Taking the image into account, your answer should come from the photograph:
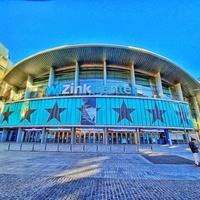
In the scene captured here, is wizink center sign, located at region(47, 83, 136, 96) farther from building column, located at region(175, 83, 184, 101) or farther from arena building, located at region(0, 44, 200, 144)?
building column, located at region(175, 83, 184, 101)

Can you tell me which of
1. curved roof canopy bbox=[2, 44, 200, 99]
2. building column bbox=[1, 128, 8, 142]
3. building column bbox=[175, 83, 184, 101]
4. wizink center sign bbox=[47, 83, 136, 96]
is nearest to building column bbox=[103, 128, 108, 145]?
wizink center sign bbox=[47, 83, 136, 96]

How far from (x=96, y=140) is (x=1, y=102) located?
35.4 meters

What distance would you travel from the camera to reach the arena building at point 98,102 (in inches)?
923

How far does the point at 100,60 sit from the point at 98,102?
10.7 metres

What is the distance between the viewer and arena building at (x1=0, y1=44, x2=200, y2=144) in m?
23.5

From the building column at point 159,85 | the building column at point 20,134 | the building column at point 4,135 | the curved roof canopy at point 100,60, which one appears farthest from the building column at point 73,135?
the building column at point 159,85

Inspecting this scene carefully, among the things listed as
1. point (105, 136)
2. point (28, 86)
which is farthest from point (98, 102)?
point (28, 86)

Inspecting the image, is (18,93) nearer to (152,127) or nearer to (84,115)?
(84,115)

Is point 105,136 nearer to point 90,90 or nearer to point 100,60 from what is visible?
point 90,90

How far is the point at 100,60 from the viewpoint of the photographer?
91.9 ft

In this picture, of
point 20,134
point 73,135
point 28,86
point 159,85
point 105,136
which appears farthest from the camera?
point 28,86

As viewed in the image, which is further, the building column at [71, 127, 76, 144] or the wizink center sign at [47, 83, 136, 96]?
the wizink center sign at [47, 83, 136, 96]

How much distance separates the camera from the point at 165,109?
2520 cm

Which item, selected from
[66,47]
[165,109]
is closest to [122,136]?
[165,109]
